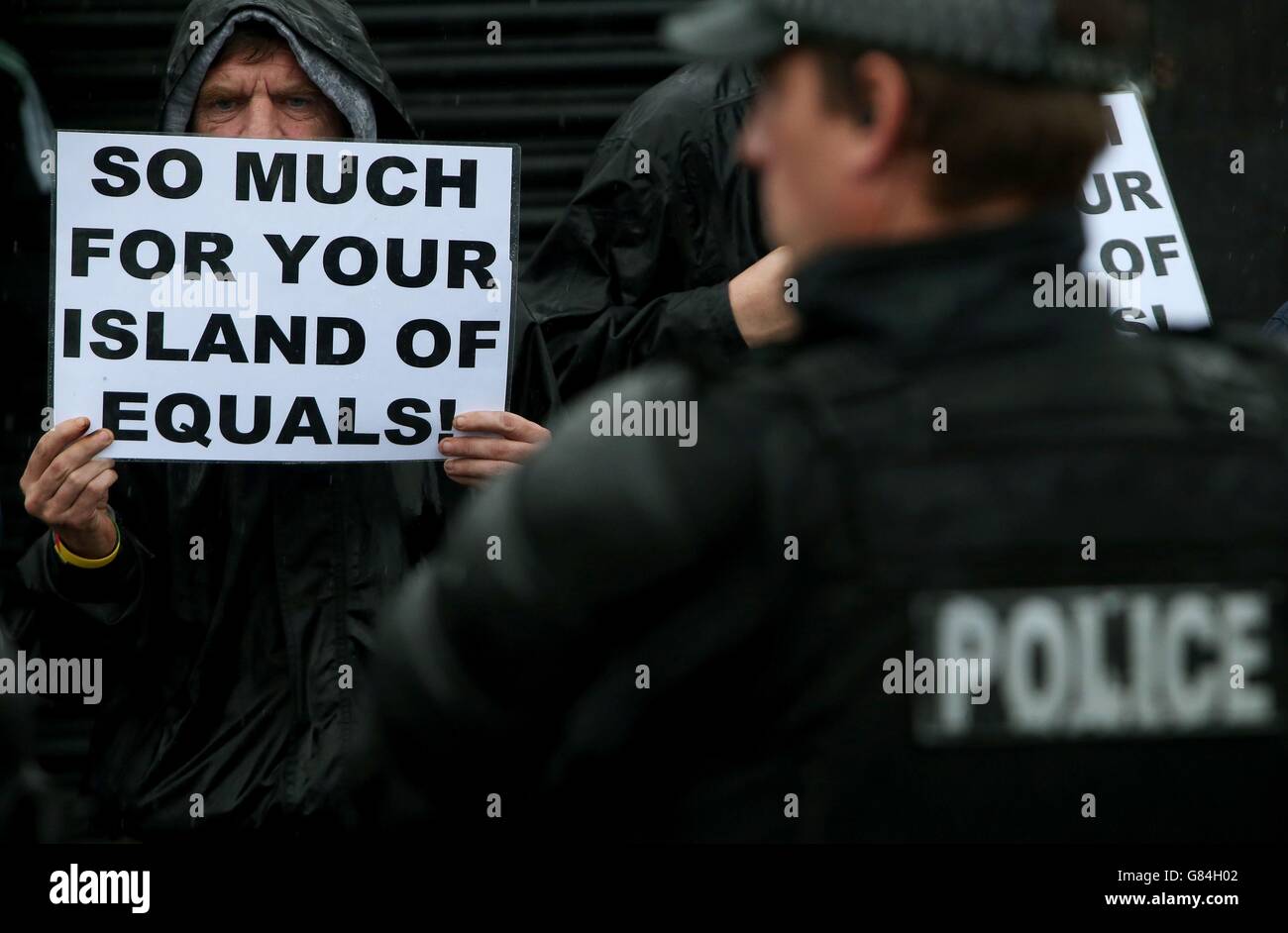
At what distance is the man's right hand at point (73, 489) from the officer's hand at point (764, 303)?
1.15 m

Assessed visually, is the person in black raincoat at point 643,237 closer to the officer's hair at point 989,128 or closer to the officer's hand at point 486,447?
the officer's hand at point 486,447

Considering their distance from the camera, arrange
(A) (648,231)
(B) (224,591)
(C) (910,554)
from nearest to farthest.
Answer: (C) (910,554) → (B) (224,591) → (A) (648,231)

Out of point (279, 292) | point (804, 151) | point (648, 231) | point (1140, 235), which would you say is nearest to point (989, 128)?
point (804, 151)

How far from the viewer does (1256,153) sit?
4.95 metres

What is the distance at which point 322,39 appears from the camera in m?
3.16

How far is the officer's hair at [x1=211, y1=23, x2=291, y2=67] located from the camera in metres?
3.16

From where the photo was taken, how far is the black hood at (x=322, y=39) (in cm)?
315

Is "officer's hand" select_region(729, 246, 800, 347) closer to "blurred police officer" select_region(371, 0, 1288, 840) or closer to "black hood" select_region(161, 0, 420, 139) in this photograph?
"black hood" select_region(161, 0, 420, 139)

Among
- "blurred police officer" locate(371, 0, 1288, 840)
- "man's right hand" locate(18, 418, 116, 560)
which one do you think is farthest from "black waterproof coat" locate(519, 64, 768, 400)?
"blurred police officer" locate(371, 0, 1288, 840)

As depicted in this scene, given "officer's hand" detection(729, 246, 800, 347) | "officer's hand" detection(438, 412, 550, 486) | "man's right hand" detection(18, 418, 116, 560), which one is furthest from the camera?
"officer's hand" detection(729, 246, 800, 347)

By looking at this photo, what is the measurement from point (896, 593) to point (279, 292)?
6.30 feet

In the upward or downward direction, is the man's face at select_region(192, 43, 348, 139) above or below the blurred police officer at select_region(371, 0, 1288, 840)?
above

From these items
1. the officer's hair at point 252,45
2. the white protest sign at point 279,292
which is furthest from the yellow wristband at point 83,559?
the officer's hair at point 252,45

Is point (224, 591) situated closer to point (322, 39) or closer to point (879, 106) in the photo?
point (322, 39)
